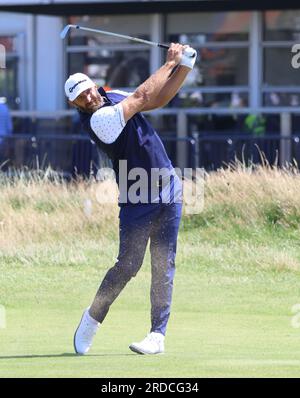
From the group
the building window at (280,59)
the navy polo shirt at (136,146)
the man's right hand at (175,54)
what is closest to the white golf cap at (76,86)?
the navy polo shirt at (136,146)

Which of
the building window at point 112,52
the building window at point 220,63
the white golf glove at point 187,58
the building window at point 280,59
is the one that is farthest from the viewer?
the building window at point 112,52

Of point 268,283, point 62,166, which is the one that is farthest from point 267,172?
point 62,166

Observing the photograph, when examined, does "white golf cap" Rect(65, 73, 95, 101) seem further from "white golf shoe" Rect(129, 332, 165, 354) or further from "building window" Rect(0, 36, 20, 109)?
"building window" Rect(0, 36, 20, 109)

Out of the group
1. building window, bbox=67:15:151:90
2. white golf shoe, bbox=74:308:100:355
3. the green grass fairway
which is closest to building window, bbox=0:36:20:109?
building window, bbox=67:15:151:90

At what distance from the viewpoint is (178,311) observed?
36.8 feet

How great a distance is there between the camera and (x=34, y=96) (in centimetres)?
2788

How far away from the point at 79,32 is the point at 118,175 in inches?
740

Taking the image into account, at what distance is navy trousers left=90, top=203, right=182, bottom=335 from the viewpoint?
28.1 ft

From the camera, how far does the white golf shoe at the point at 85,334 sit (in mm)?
8547

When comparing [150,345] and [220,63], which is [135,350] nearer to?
[150,345]

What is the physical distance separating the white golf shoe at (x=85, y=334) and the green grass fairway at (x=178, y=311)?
0.23 ft

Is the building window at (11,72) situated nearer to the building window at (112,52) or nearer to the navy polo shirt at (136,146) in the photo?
the building window at (112,52)

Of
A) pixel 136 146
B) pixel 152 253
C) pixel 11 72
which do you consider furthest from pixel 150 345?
pixel 11 72
